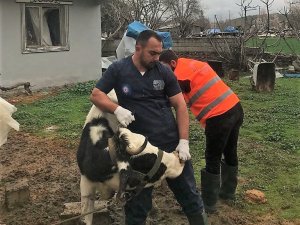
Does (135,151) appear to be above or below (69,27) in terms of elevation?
below

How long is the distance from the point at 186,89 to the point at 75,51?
9.63m

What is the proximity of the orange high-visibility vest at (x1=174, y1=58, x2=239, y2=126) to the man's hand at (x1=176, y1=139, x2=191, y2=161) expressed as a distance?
3.18 ft

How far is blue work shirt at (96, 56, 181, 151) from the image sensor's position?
10.7 ft

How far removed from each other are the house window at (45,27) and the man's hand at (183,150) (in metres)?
9.61

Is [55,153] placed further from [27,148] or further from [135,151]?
[135,151]

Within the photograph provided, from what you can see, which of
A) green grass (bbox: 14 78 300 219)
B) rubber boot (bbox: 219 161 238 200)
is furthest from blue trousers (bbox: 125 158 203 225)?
green grass (bbox: 14 78 300 219)

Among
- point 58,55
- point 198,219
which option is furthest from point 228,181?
point 58,55

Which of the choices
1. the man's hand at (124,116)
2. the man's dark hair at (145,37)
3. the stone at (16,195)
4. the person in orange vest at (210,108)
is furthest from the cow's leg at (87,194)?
the person in orange vest at (210,108)

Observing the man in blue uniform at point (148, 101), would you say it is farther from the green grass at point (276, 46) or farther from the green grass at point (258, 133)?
the green grass at point (276, 46)

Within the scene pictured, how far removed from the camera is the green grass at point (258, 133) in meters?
4.98

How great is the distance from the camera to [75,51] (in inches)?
523

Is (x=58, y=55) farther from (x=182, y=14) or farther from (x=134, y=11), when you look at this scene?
(x=182, y=14)

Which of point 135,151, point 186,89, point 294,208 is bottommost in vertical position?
point 294,208

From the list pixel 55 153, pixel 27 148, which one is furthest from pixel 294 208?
pixel 27 148
